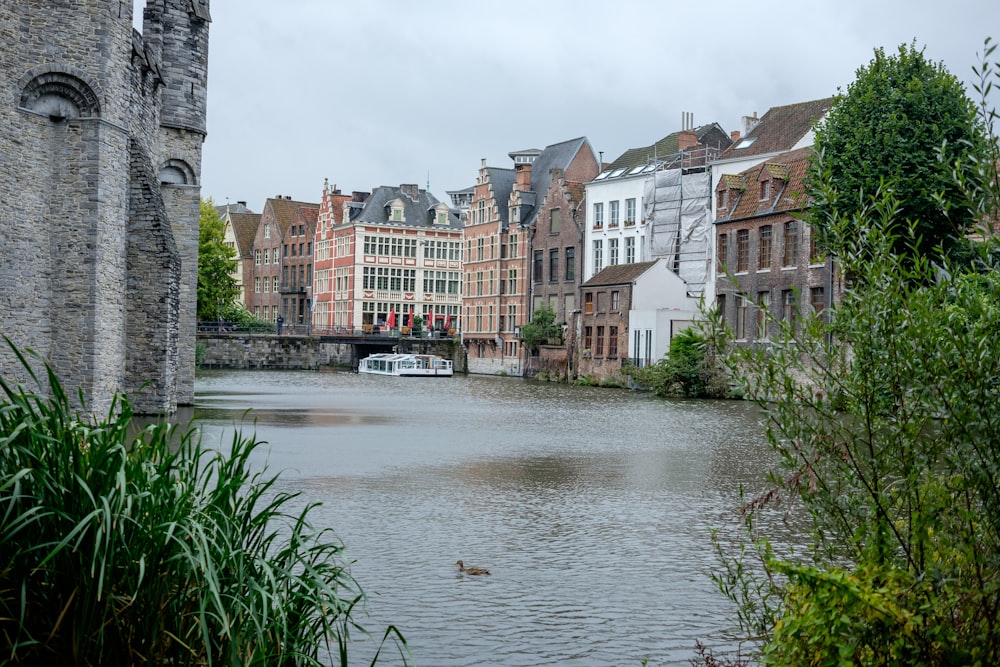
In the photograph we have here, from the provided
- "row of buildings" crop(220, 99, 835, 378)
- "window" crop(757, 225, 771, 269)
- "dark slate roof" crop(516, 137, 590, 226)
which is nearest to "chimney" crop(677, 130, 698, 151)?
"row of buildings" crop(220, 99, 835, 378)

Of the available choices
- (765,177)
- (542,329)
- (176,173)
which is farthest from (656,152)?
(176,173)

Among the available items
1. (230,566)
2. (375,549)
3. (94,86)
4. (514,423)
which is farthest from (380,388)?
(230,566)

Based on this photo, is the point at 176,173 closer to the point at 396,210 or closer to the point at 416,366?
the point at 416,366

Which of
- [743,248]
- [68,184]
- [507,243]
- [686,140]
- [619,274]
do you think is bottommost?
[68,184]

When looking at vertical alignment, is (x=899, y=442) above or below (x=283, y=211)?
below

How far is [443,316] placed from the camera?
89188 millimetres

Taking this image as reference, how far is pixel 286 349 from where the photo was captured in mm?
78812

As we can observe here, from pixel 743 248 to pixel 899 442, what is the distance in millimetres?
44311

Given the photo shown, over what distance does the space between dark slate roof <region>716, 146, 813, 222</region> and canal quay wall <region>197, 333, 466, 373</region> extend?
32231 mm

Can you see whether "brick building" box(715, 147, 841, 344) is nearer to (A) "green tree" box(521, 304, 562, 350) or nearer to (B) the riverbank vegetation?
(A) "green tree" box(521, 304, 562, 350)

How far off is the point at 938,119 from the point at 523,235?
37990 millimetres

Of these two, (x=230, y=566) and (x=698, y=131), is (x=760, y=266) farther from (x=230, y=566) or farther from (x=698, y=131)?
(x=230, y=566)

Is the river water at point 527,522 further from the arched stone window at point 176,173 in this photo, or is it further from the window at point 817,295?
the window at point 817,295

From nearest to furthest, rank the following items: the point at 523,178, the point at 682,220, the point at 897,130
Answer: the point at 897,130
the point at 682,220
the point at 523,178
